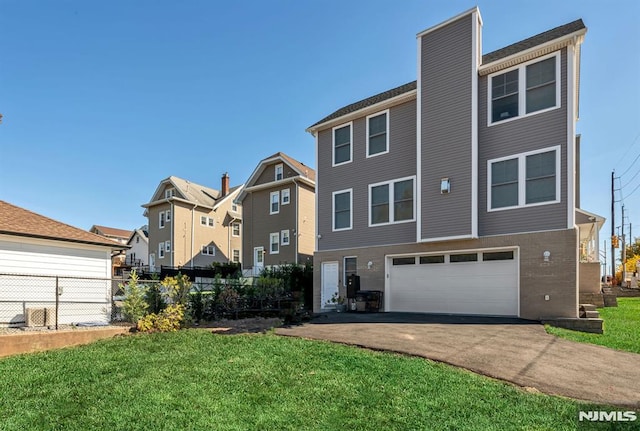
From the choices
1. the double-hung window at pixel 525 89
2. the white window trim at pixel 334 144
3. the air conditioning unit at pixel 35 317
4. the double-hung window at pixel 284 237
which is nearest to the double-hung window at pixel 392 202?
the white window trim at pixel 334 144

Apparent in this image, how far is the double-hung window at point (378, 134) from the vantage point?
1529 cm

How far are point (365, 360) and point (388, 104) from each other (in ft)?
37.8

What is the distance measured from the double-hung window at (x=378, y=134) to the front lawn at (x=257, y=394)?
10.3 m

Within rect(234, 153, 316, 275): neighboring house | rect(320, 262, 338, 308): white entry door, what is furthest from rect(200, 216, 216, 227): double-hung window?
rect(320, 262, 338, 308): white entry door

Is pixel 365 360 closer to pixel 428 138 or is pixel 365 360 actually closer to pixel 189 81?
pixel 428 138

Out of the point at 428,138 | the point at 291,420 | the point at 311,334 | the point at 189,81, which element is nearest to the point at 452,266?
the point at 428,138

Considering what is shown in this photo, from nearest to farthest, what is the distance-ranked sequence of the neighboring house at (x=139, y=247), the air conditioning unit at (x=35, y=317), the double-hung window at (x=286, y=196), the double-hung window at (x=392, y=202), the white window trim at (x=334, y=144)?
the air conditioning unit at (x=35, y=317)
the double-hung window at (x=392, y=202)
the white window trim at (x=334, y=144)
the double-hung window at (x=286, y=196)
the neighboring house at (x=139, y=247)

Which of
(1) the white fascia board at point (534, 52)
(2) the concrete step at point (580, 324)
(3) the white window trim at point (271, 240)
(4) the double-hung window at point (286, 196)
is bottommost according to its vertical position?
(2) the concrete step at point (580, 324)

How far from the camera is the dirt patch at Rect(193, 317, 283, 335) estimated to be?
8640mm

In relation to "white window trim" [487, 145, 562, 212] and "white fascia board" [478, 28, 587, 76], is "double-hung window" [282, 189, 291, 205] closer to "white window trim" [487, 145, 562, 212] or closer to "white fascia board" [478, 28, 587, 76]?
"white window trim" [487, 145, 562, 212]

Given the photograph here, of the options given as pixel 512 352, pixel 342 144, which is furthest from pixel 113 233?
pixel 512 352

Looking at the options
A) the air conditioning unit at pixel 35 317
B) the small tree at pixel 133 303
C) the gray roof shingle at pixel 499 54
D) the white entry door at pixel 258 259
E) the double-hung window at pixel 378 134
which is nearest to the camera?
the small tree at pixel 133 303

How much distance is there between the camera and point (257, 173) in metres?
26.1

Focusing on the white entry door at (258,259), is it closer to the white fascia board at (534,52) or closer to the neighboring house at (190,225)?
the neighboring house at (190,225)
